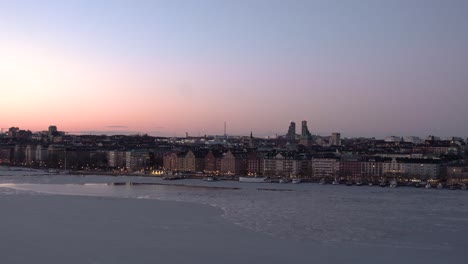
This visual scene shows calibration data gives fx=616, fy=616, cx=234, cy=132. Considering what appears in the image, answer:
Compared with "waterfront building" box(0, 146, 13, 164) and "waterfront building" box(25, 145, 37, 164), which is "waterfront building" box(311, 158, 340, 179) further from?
"waterfront building" box(0, 146, 13, 164)

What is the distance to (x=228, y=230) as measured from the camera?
31.3 feet

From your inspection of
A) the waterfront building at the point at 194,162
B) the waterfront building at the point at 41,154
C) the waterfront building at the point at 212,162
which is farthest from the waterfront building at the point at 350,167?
the waterfront building at the point at 41,154

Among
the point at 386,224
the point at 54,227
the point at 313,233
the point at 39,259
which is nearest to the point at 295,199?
the point at 386,224

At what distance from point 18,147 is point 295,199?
1280 inches

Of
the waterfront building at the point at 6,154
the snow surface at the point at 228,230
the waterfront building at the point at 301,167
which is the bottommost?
the snow surface at the point at 228,230

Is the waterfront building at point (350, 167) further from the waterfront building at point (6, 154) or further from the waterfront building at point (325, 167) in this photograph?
the waterfront building at point (6, 154)

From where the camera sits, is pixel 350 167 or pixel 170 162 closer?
pixel 350 167

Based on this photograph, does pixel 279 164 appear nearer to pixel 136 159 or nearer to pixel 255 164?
pixel 255 164

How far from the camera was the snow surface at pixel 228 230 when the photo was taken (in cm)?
756

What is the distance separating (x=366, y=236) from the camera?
914 centimetres

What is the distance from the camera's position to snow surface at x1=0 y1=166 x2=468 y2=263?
24.8ft

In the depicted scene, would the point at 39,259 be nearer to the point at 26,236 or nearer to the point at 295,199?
the point at 26,236

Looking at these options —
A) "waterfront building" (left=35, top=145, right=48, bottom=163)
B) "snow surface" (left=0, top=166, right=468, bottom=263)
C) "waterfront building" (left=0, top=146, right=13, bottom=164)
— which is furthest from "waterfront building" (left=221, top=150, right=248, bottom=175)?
"waterfront building" (left=0, top=146, right=13, bottom=164)

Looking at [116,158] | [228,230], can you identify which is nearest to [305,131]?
[116,158]
